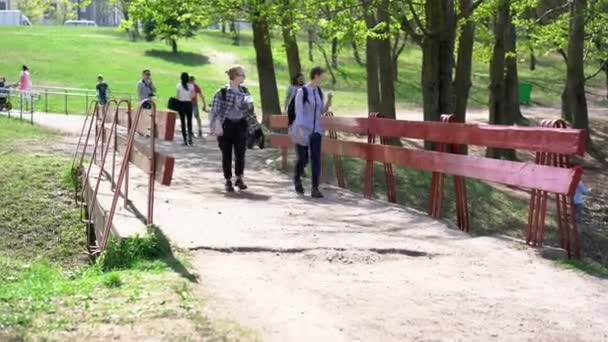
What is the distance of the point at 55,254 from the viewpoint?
1099 centimetres

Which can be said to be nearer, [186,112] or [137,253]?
[137,253]

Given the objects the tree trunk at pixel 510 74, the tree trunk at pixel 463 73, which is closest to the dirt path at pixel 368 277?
the tree trunk at pixel 463 73

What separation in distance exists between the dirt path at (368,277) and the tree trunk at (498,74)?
1099cm

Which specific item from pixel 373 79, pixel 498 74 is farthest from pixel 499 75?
pixel 373 79

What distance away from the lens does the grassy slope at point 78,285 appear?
18.0 ft

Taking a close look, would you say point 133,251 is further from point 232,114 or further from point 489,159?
point 232,114

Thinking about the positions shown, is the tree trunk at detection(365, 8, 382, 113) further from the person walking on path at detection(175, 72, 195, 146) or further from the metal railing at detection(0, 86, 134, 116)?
the metal railing at detection(0, 86, 134, 116)

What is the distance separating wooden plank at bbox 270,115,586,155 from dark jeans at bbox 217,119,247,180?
70.2 inches

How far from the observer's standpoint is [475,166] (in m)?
10.1

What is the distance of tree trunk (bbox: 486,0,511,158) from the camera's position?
21.5m

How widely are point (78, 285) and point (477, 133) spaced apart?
505cm

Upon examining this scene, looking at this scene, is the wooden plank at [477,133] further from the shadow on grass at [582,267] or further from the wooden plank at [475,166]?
the shadow on grass at [582,267]

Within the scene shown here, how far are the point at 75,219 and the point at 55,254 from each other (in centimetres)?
122

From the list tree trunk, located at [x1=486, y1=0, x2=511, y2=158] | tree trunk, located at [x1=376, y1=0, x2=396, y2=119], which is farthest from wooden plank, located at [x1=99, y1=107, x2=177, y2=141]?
tree trunk, located at [x1=376, y1=0, x2=396, y2=119]
